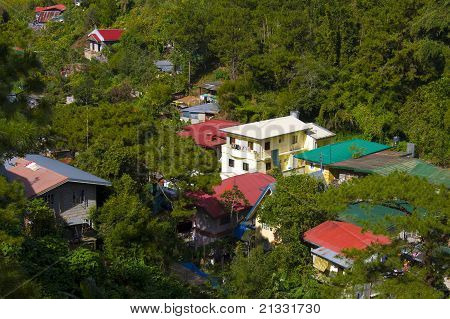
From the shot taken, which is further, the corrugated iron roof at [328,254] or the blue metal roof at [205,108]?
the blue metal roof at [205,108]

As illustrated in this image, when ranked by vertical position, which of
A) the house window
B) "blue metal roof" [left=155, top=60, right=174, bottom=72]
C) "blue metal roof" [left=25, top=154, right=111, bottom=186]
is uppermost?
"blue metal roof" [left=25, top=154, right=111, bottom=186]

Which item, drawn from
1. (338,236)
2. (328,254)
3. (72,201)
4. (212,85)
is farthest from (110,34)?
(328,254)

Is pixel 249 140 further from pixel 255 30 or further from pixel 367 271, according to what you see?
pixel 367 271

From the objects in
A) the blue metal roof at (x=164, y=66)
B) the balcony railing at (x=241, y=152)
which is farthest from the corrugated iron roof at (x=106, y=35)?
the balcony railing at (x=241, y=152)

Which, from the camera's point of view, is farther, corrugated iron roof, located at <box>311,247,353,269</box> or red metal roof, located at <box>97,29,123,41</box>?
red metal roof, located at <box>97,29,123,41</box>

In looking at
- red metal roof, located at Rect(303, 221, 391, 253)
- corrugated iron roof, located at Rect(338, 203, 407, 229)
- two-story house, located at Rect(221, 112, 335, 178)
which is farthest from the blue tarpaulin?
two-story house, located at Rect(221, 112, 335, 178)

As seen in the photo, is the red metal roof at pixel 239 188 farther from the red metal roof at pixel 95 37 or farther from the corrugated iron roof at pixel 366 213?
the red metal roof at pixel 95 37

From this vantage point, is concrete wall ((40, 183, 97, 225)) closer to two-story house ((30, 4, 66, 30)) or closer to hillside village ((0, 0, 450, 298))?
hillside village ((0, 0, 450, 298))
